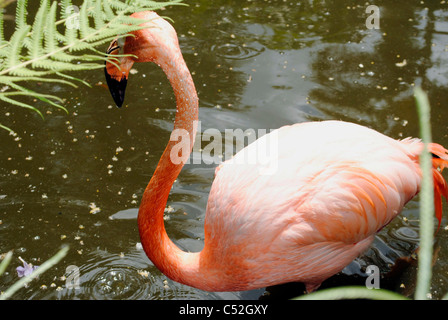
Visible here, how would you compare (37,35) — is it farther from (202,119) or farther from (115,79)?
(202,119)

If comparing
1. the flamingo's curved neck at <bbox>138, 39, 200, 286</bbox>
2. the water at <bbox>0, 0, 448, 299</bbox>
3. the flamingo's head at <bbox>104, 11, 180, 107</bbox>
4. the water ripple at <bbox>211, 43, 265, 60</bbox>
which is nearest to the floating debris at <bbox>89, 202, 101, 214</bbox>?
the water at <bbox>0, 0, 448, 299</bbox>

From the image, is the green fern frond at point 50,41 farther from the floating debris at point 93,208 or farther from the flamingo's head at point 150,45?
the floating debris at point 93,208

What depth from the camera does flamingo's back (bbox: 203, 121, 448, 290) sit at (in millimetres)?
2293

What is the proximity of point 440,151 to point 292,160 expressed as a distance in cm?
90

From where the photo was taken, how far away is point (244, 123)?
12.9 feet

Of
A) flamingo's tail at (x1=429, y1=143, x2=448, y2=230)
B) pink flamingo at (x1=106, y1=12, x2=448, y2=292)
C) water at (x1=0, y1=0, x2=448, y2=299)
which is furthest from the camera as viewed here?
water at (x1=0, y1=0, x2=448, y2=299)

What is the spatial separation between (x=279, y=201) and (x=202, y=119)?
1.82 m

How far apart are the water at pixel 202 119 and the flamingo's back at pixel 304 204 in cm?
46

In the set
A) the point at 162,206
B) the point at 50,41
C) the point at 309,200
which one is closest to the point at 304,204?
the point at 309,200

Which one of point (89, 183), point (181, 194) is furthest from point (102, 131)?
point (181, 194)

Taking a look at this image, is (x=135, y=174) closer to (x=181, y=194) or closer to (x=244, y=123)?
(x=181, y=194)

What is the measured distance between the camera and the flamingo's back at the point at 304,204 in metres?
2.29

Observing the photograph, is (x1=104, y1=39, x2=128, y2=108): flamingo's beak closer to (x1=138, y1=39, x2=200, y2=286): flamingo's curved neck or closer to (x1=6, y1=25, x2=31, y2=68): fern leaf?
(x1=138, y1=39, x2=200, y2=286): flamingo's curved neck

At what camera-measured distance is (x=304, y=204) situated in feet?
7.52
